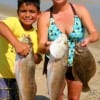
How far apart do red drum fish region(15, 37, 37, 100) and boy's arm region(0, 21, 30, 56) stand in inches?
2.7

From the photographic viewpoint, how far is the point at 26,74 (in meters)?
5.25

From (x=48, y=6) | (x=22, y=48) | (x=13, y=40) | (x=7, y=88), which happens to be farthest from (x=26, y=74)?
(x=48, y=6)

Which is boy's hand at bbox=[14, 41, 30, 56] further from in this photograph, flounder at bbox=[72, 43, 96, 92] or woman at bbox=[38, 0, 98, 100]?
woman at bbox=[38, 0, 98, 100]

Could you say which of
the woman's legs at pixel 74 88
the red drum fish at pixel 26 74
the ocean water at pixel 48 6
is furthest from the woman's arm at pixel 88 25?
the ocean water at pixel 48 6

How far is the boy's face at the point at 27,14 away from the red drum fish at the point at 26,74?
0.55m

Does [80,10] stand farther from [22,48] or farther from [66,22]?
[22,48]

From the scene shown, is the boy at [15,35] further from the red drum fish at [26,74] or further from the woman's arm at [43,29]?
the red drum fish at [26,74]

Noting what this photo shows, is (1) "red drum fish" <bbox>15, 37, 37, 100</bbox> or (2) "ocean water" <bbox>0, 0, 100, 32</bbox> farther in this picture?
(2) "ocean water" <bbox>0, 0, 100, 32</bbox>

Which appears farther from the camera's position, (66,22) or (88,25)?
(66,22)

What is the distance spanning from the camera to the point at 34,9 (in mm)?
5863

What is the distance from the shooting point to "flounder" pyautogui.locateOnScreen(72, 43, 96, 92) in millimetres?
5266

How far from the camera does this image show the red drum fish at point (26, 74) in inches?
204

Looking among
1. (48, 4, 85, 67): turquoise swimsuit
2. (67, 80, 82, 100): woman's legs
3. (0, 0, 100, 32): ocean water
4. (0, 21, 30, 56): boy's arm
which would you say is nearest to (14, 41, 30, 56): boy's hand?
(0, 21, 30, 56): boy's arm

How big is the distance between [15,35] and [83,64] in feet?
3.21
